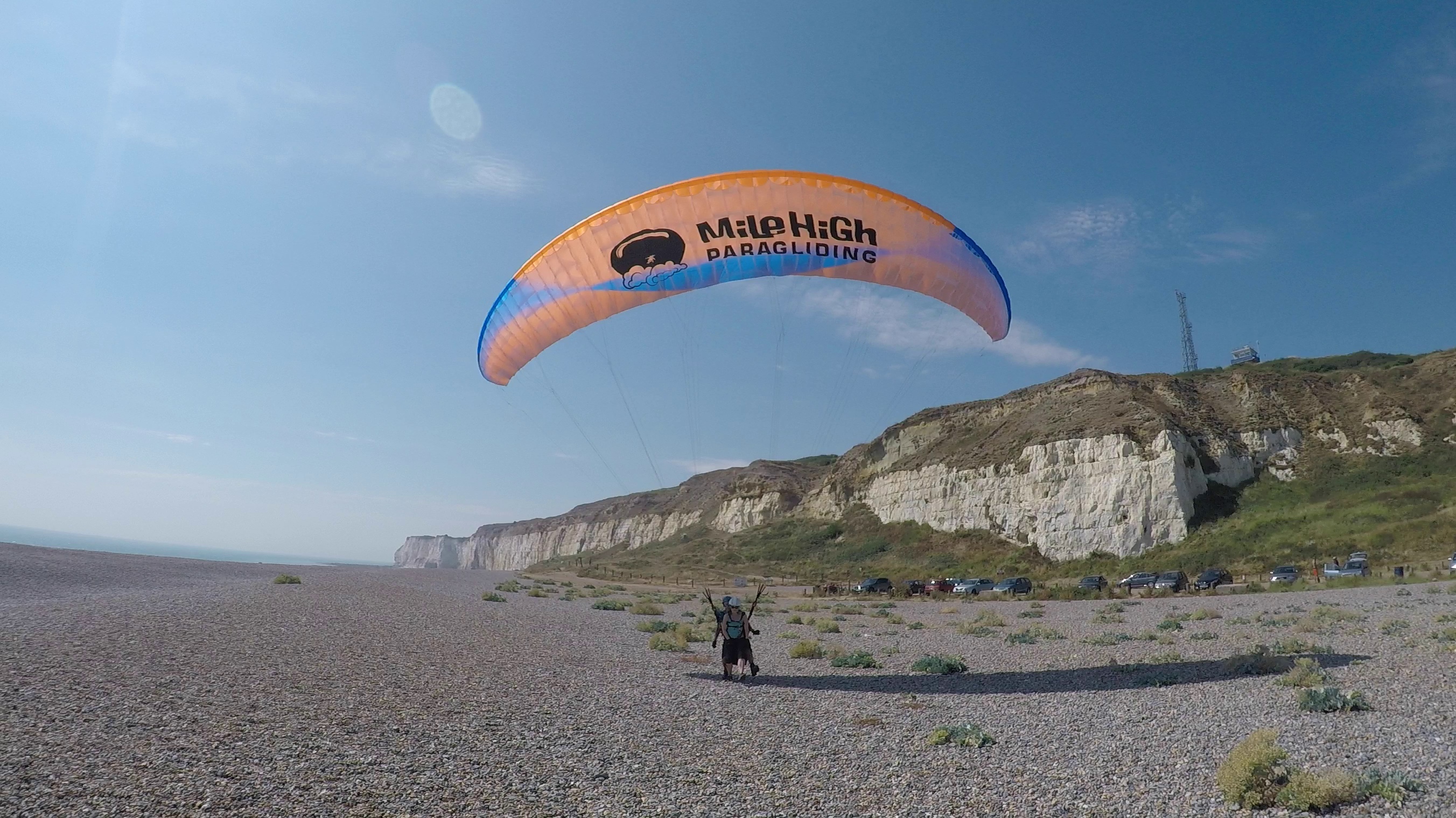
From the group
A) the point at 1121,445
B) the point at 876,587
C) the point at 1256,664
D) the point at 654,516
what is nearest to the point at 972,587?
the point at 876,587

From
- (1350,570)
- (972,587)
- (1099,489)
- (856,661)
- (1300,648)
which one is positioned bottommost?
(972,587)

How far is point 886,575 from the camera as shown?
164 ft

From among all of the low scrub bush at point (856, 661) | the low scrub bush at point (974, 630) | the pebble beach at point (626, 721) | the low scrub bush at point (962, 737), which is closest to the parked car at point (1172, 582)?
the pebble beach at point (626, 721)

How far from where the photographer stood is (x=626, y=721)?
782cm

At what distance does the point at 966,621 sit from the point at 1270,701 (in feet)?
44.6

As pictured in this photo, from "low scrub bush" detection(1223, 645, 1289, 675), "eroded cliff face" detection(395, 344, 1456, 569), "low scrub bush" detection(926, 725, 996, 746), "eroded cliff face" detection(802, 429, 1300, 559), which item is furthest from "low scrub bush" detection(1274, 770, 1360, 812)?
"eroded cliff face" detection(395, 344, 1456, 569)

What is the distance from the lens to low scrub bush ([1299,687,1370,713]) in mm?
7203

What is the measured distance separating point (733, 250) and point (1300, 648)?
457 inches

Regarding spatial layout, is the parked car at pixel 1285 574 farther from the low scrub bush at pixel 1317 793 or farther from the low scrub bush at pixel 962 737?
the low scrub bush at pixel 1317 793

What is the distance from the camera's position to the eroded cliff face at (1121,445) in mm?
44562

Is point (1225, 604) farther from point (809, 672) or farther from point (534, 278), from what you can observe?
point (534, 278)

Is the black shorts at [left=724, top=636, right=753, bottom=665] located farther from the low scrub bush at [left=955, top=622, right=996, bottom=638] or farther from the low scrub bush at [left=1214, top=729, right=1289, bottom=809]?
the low scrub bush at [left=955, top=622, right=996, bottom=638]

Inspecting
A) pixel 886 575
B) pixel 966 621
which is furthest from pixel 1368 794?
pixel 886 575

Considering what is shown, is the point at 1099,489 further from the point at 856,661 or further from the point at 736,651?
the point at 736,651
